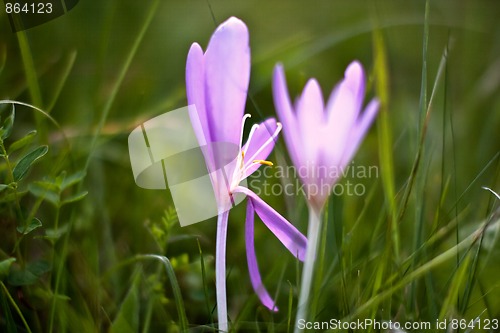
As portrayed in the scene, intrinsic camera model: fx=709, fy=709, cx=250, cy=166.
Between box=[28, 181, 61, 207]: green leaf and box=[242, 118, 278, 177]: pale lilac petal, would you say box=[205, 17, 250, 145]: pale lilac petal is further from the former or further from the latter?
box=[28, 181, 61, 207]: green leaf

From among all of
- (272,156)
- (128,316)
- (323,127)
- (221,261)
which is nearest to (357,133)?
(323,127)

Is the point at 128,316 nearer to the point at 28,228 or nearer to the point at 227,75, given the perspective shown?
the point at 28,228

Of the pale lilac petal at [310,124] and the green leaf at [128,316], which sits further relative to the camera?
the green leaf at [128,316]

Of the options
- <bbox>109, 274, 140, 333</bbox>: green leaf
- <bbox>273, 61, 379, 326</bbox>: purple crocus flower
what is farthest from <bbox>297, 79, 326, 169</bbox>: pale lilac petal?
<bbox>109, 274, 140, 333</bbox>: green leaf

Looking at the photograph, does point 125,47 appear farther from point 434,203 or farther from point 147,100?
point 434,203

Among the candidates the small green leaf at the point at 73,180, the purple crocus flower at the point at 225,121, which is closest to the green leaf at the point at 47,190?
the small green leaf at the point at 73,180

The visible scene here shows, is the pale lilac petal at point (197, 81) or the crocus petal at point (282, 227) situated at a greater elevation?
the pale lilac petal at point (197, 81)

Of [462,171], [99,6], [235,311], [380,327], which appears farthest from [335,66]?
[380,327]

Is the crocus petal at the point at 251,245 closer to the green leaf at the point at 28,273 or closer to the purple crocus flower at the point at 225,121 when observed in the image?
the purple crocus flower at the point at 225,121
